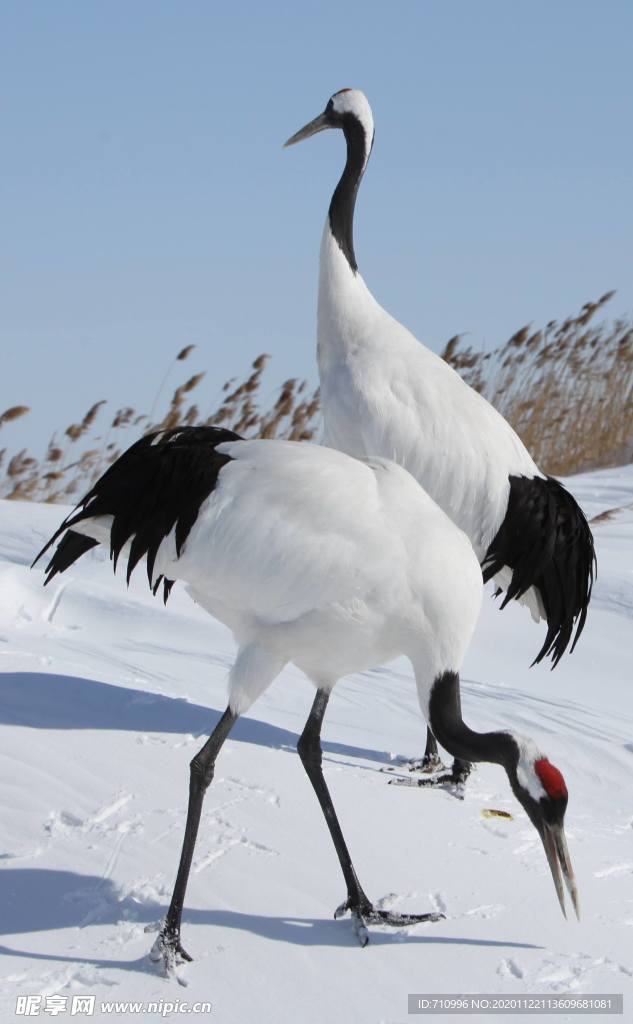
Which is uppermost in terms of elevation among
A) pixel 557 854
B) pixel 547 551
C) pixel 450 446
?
pixel 450 446

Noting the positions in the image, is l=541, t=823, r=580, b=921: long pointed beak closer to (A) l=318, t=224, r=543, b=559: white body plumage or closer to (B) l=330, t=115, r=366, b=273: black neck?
(A) l=318, t=224, r=543, b=559: white body plumage

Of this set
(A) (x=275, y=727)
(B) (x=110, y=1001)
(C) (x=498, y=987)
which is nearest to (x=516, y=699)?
(A) (x=275, y=727)

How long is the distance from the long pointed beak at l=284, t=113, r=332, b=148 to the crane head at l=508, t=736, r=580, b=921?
11.1 ft

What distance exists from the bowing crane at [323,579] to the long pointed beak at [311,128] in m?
2.55

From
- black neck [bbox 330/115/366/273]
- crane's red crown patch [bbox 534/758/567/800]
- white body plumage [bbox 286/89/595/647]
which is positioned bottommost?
crane's red crown patch [bbox 534/758/567/800]

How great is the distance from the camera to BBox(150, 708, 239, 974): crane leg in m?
3.00

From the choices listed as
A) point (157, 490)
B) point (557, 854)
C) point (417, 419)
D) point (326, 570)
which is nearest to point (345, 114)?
point (417, 419)

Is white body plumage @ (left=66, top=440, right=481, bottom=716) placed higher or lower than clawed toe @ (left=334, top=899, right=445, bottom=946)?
higher

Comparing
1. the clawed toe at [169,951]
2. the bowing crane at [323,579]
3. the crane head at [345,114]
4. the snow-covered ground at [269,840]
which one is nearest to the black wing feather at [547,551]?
the snow-covered ground at [269,840]

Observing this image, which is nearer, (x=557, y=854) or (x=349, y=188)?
(x=557, y=854)

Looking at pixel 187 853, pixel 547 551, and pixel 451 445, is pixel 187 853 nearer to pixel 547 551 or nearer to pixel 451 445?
pixel 451 445

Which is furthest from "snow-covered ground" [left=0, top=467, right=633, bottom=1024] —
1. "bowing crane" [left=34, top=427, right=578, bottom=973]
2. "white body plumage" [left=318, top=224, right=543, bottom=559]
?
"white body plumage" [left=318, top=224, right=543, bottom=559]

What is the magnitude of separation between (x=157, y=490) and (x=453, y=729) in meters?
1.01

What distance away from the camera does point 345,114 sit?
5.57 metres
